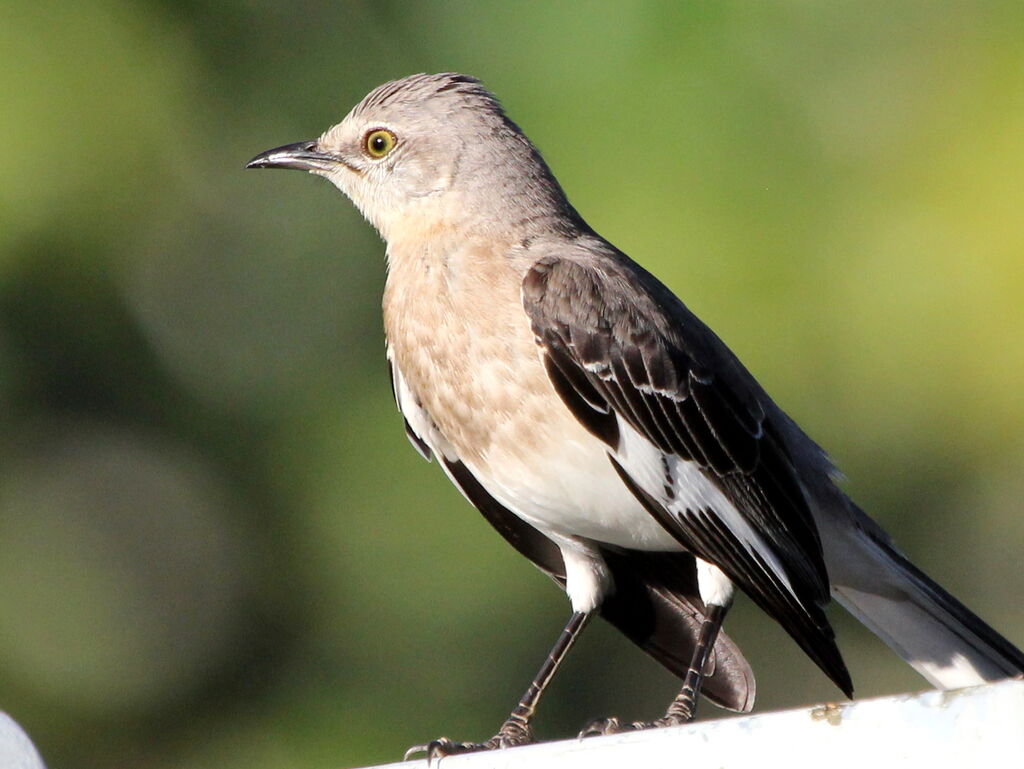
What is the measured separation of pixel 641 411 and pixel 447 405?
1.61 feet

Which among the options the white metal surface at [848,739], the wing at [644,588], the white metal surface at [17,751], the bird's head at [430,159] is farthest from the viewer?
the bird's head at [430,159]

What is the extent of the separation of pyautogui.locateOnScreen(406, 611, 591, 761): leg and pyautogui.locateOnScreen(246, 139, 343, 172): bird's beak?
5.00ft

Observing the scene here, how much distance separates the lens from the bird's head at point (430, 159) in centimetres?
386

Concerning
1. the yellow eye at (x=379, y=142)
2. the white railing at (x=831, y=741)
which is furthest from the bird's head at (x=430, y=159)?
the white railing at (x=831, y=741)

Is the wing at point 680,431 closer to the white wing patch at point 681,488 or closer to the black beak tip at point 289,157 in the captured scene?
the white wing patch at point 681,488

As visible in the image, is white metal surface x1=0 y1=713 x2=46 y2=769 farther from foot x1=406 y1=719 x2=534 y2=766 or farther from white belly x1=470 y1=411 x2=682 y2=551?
white belly x1=470 y1=411 x2=682 y2=551

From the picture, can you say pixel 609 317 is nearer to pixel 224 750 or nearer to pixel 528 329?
pixel 528 329

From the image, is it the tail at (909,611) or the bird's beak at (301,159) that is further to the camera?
the bird's beak at (301,159)

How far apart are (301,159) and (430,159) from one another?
435 millimetres

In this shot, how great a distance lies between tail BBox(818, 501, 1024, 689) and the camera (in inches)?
134

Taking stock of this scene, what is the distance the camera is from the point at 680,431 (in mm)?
3477

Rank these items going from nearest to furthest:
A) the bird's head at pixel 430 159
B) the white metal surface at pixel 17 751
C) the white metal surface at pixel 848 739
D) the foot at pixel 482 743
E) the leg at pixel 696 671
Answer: the white metal surface at pixel 848 739 → the white metal surface at pixel 17 751 → the foot at pixel 482 743 → the leg at pixel 696 671 → the bird's head at pixel 430 159

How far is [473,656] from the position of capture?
5.86 m

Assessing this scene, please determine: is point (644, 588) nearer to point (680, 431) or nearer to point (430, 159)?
point (680, 431)
